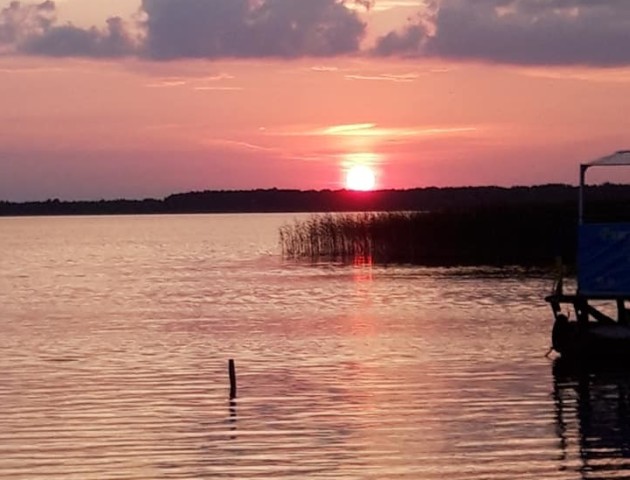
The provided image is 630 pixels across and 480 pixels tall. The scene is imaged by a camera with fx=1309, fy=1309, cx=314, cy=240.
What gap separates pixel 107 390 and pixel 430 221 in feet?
→ 130

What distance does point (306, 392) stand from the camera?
22.3 metres

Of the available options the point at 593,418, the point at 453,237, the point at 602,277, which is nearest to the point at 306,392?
the point at 593,418

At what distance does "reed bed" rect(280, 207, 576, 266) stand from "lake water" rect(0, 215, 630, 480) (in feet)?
33.9

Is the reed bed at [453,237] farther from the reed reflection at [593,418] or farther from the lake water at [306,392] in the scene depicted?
the reed reflection at [593,418]

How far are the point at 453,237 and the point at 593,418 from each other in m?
41.4

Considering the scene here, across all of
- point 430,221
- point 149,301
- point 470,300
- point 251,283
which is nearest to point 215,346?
point 470,300

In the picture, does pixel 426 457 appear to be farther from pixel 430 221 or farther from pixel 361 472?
pixel 430 221

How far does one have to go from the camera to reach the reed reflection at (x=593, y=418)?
15.8 metres

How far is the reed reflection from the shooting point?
51.8 ft

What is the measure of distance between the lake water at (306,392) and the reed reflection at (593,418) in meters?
0.04

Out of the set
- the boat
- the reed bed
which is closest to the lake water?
the boat

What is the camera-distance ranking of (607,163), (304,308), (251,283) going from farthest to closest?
(251,283) < (304,308) < (607,163)

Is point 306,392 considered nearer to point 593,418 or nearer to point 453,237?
point 593,418

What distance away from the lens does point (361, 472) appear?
15367 mm
